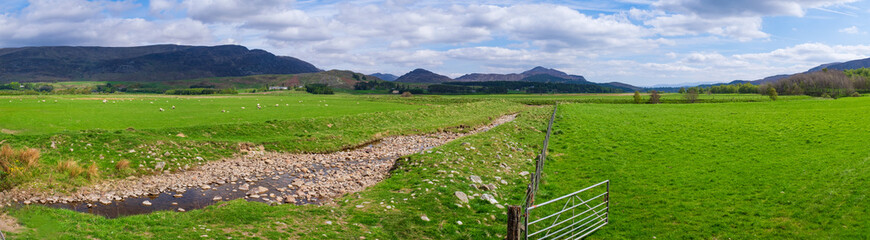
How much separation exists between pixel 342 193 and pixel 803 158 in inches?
1008

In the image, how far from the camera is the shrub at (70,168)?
20.4 meters

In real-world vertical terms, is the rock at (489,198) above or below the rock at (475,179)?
below

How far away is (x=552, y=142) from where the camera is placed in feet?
115

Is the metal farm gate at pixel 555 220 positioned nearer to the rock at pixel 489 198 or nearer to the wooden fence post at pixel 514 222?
the wooden fence post at pixel 514 222

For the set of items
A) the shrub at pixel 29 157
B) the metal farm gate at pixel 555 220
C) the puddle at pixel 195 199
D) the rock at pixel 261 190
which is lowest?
the puddle at pixel 195 199

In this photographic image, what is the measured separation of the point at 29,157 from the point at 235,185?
9848mm

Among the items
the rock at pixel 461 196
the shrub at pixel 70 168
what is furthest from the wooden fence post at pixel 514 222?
the shrub at pixel 70 168

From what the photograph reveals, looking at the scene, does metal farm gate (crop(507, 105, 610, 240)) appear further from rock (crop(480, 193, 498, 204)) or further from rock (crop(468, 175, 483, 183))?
rock (crop(468, 175, 483, 183))

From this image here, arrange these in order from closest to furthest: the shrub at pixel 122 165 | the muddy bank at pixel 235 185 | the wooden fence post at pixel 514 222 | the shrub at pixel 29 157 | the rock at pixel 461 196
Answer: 1. the wooden fence post at pixel 514 222
2. the rock at pixel 461 196
3. the muddy bank at pixel 235 185
4. the shrub at pixel 29 157
5. the shrub at pixel 122 165

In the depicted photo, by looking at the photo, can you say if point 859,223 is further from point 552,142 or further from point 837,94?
point 837,94

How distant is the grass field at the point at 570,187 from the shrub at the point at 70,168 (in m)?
0.69

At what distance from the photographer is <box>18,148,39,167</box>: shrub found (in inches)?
792

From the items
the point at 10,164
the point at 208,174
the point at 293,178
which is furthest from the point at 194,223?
the point at 10,164

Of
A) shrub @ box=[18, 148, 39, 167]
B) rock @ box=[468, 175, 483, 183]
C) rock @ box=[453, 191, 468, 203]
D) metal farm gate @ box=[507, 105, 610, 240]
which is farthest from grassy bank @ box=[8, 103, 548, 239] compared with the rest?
shrub @ box=[18, 148, 39, 167]
